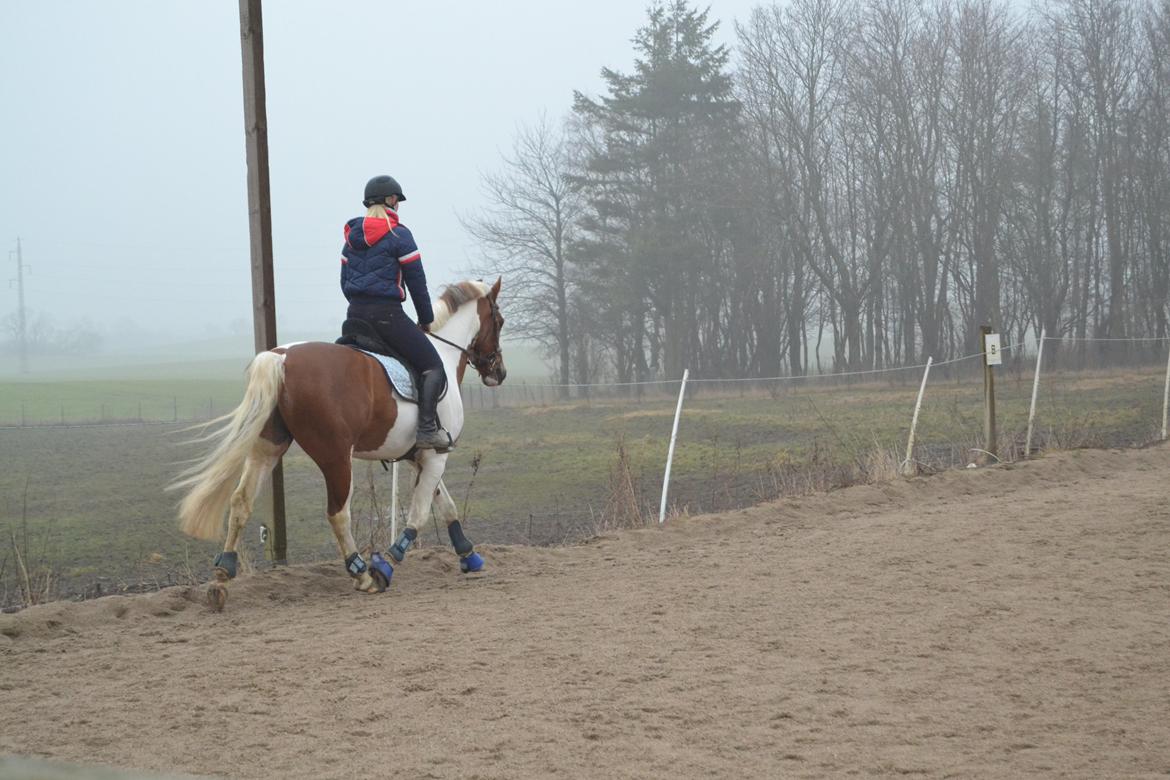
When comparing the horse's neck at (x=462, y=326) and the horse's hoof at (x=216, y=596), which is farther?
the horse's neck at (x=462, y=326)

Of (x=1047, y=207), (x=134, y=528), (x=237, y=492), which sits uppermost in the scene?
(x=1047, y=207)

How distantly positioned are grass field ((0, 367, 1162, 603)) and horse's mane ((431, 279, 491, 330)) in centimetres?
176

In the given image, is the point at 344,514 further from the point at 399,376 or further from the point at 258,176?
the point at 258,176

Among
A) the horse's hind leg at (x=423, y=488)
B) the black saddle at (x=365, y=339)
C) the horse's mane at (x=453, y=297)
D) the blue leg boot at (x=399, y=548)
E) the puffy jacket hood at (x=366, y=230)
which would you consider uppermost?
the puffy jacket hood at (x=366, y=230)

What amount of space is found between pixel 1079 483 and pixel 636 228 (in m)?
30.3

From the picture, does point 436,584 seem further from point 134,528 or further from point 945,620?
point 134,528

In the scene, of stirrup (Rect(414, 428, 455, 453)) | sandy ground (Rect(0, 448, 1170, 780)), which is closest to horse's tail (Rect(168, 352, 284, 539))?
sandy ground (Rect(0, 448, 1170, 780))

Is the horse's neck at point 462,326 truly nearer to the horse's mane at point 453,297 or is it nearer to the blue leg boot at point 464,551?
the horse's mane at point 453,297

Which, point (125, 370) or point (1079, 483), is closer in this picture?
point (1079, 483)

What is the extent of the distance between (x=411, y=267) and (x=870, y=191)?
36.1 m

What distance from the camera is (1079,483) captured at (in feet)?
38.7

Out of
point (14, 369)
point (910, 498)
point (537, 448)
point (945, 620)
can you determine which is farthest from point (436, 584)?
point (14, 369)

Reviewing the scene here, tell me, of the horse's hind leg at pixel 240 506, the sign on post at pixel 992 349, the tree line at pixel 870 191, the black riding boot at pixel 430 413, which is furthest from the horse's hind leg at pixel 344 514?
the tree line at pixel 870 191

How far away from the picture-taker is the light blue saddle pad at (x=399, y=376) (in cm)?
784
